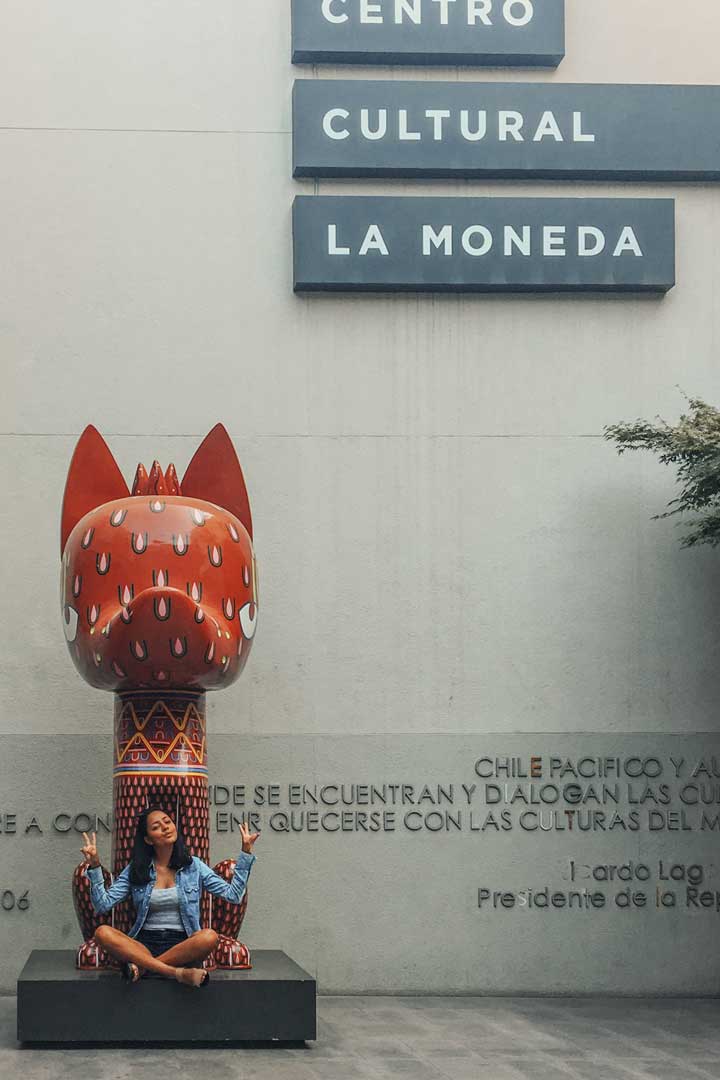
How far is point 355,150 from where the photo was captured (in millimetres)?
11203

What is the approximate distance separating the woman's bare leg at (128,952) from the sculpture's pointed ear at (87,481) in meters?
2.33

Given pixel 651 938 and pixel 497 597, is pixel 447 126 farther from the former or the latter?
pixel 651 938

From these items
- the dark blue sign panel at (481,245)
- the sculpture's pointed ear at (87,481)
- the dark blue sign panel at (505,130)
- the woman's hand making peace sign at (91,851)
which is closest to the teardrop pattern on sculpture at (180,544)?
the sculpture's pointed ear at (87,481)

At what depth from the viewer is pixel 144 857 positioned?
8516mm

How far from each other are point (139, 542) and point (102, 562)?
9.7 inches

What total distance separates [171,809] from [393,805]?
2.50m

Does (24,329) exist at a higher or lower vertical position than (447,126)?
lower

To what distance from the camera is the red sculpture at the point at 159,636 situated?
8469mm

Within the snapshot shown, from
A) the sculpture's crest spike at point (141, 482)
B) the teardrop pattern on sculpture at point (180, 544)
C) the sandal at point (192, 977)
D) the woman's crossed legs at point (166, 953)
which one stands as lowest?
the sandal at point (192, 977)

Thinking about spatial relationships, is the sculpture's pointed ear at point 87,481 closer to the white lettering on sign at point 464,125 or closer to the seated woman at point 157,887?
the seated woman at point 157,887

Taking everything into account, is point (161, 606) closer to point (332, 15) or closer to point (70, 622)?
point (70, 622)

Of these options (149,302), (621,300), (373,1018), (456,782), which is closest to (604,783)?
(456,782)

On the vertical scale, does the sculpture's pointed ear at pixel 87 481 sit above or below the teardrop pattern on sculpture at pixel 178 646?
above

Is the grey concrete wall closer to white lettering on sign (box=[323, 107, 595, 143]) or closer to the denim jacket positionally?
white lettering on sign (box=[323, 107, 595, 143])
